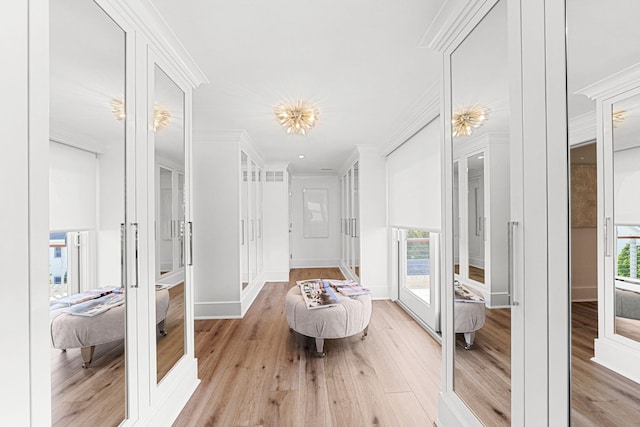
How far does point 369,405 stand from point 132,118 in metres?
2.37

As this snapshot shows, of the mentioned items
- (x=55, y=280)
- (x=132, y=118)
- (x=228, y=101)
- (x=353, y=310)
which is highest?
(x=228, y=101)

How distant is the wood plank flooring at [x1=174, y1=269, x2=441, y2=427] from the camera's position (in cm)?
211

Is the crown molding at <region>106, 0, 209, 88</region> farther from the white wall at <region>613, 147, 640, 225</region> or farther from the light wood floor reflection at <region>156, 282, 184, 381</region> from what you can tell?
the white wall at <region>613, 147, 640, 225</region>

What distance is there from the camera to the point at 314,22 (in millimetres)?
1927

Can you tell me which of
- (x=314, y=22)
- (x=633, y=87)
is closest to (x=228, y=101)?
(x=314, y=22)

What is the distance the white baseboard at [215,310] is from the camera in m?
4.17

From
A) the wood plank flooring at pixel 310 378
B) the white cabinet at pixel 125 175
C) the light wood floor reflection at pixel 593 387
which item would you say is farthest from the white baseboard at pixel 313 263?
the light wood floor reflection at pixel 593 387

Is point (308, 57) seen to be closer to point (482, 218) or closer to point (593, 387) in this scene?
point (482, 218)

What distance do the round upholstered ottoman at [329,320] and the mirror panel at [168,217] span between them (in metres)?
1.15

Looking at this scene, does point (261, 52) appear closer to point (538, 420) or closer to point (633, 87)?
point (633, 87)

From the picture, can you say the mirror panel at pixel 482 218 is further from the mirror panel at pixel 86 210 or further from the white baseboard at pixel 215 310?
the white baseboard at pixel 215 310

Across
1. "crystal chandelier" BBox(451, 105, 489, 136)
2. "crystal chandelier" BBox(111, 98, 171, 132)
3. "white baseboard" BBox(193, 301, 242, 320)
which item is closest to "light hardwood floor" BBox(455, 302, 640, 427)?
"crystal chandelier" BBox(451, 105, 489, 136)

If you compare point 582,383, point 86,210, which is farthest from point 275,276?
point 582,383

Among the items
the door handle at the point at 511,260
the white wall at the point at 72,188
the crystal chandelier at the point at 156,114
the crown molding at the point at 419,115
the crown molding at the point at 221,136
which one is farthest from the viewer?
the crown molding at the point at 221,136
